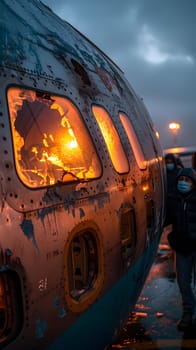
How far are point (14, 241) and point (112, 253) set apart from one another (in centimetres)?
167

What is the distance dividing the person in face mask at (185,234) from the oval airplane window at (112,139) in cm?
203

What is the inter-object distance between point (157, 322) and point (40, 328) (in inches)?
167

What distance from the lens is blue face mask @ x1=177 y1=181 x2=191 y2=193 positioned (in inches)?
253

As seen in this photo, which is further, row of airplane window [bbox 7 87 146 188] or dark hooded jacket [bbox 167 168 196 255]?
dark hooded jacket [bbox 167 168 196 255]

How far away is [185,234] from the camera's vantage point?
6383 millimetres

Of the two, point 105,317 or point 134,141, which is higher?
point 134,141

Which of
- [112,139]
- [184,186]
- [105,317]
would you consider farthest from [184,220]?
[105,317]

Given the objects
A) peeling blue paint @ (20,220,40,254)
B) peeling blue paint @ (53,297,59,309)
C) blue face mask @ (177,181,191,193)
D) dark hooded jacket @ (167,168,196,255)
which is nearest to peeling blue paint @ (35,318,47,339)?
peeling blue paint @ (53,297,59,309)

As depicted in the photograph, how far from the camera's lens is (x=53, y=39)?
416 centimetres

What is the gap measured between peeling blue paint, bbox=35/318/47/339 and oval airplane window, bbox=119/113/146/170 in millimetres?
2928

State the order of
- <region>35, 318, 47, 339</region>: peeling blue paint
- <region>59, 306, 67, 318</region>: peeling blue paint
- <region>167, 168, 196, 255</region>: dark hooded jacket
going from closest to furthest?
<region>35, 318, 47, 339</region>: peeling blue paint, <region>59, 306, 67, 318</region>: peeling blue paint, <region>167, 168, 196, 255</region>: dark hooded jacket

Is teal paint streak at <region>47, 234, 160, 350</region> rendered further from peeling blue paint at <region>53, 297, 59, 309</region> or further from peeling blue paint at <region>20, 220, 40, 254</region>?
peeling blue paint at <region>20, 220, 40, 254</region>

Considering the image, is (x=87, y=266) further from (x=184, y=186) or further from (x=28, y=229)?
(x=184, y=186)

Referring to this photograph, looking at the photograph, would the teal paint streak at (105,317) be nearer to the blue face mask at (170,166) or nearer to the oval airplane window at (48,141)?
the oval airplane window at (48,141)
